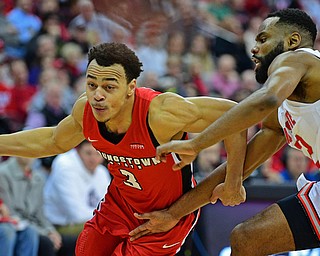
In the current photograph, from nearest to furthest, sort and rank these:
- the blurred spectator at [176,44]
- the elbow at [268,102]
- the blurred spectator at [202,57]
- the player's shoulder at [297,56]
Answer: the elbow at [268,102] → the player's shoulder at [297,56] → the blurred spectator at [176,44] → the blurred spectator at [202,57]

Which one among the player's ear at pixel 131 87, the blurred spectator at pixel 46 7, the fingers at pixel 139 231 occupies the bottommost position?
the blurred spectator at pixel 46 7

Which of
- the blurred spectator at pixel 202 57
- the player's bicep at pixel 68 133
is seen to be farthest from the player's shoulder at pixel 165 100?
the blurred spectator at pixel 202 57

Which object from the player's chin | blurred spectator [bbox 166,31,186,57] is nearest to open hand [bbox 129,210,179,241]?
the player's chin

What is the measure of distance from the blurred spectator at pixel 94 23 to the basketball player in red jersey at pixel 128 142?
5.00 m

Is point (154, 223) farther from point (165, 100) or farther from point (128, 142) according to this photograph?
point (165, 100)

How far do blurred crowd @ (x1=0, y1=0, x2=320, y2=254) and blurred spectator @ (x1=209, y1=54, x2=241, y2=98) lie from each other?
0.02 metres

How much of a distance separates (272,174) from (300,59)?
183 inches

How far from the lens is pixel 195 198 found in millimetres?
4879

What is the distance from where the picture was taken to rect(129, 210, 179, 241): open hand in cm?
483

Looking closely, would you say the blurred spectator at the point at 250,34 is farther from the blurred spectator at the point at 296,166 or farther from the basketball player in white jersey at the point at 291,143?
the basketball player in white jersey at the point at 291,143

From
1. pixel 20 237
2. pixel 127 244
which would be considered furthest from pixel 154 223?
pixel 20 237

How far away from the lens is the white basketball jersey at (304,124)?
4566mm

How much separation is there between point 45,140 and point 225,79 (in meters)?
7.14

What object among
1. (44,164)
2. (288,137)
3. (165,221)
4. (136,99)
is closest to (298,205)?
(288,137)
